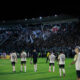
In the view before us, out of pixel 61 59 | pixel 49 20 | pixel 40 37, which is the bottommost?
pixel 61 59

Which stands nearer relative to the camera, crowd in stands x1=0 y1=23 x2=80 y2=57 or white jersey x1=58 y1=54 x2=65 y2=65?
white jersey x1=58 y1=54 x2=65 y2=65

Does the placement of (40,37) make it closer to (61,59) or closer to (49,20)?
(49,20)

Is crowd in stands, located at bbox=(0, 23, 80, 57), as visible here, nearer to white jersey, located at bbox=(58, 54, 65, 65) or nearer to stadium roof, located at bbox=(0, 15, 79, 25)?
stadium roof, located at bbox=(0, 15, 79, 25)

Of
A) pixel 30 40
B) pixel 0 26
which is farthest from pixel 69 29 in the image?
pixel 0 26

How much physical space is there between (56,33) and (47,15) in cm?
789

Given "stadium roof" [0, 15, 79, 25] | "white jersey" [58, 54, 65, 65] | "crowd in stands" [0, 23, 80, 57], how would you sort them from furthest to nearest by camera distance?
"stadium roof" [0, 15, 79, 25], "crowd in stands" [0, 23, 80, 57], "white jersey" [58, 54, 65, 65]

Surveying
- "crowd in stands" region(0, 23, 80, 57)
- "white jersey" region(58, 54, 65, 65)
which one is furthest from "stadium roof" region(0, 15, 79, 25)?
"white jersey" region(58, 54, 65, 65)

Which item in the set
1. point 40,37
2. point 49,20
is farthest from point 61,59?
point 49,20

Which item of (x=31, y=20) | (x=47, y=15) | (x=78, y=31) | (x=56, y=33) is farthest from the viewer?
(x=31, y=20)

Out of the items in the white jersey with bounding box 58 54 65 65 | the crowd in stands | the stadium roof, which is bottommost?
the white jersey with bounding box 58 54 65 65

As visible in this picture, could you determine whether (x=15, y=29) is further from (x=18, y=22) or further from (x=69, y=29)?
(x=69, y=29)

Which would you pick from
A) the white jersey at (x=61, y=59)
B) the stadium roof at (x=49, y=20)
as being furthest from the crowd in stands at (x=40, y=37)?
the white jersey at (x=61, y=59)

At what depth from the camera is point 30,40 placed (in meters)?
67.4

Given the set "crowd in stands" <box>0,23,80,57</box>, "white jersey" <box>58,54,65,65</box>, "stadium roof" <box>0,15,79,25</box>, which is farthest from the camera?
"stadium roof" <box>0,15,79,25</box>
